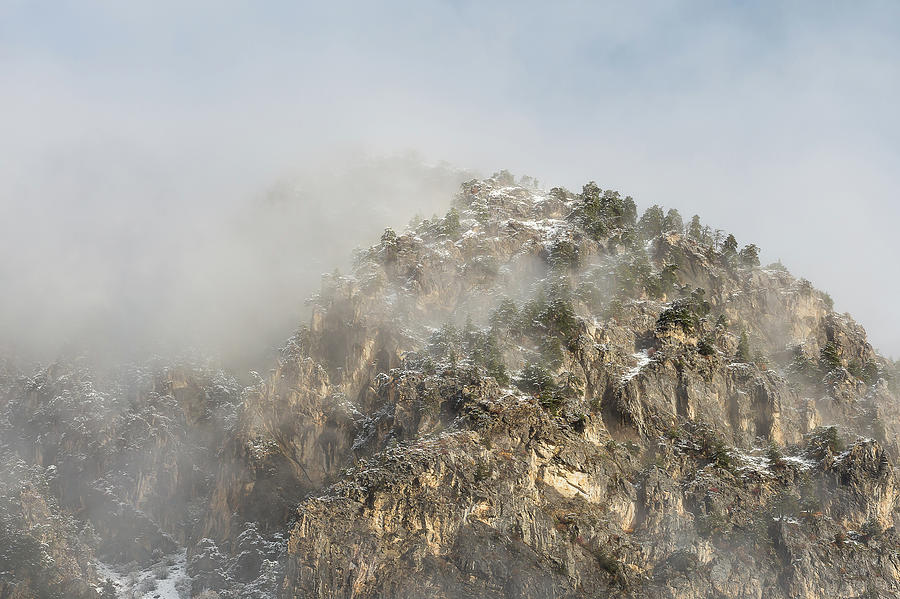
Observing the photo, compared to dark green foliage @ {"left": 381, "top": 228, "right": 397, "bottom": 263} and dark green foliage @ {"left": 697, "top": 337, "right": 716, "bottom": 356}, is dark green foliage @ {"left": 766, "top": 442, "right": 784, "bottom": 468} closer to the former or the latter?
dark green foliage @ {"left": 697, "top": 337, "right": 716, "bottom": 356}

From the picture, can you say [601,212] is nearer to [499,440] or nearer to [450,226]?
[450,226]

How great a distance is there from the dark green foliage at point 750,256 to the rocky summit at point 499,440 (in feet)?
1.18

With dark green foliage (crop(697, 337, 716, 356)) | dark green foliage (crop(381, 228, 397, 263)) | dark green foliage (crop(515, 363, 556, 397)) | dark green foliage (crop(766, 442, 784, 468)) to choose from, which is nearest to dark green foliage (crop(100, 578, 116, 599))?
dark green foliage (crop(515, 363, 556, 397))

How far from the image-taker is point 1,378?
435ft

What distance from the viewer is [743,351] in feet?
350

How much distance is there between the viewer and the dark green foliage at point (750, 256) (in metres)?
127

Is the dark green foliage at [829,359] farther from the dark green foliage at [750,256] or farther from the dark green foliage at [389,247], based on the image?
the dark green foliage at [389,247]

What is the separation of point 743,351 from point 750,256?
1032 inches

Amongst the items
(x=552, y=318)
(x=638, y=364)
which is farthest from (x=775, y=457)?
(x=552, y=318)

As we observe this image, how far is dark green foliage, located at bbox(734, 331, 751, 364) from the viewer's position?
106 metres

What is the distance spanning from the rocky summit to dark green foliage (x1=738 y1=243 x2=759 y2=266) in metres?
0.36

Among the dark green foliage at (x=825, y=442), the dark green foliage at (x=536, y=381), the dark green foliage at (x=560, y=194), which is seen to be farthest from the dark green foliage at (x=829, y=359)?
the dark green foliage at (x=560, y=194)

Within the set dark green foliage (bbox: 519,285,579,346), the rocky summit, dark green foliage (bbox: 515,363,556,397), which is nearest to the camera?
the rocky summit

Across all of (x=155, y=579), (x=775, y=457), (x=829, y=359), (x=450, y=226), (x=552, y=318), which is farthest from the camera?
(x=450, y=226)
